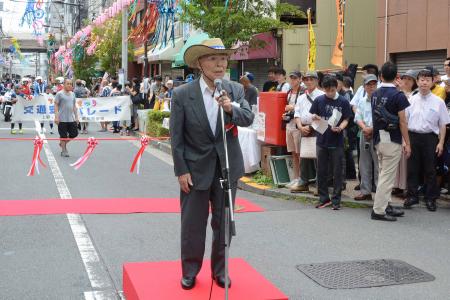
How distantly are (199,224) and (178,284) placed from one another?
1.74 ft

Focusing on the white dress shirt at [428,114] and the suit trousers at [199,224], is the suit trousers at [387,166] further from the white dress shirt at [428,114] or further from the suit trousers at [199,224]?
the suit trousers at [199,224]

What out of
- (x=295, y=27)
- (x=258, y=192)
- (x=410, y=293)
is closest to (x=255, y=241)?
(x=410, y=293)

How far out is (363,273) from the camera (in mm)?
5719

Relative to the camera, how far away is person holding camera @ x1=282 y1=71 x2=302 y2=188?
996cm

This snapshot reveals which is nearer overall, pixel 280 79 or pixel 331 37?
pixel 280 79

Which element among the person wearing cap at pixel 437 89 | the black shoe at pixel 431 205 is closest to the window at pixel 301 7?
the person wearing cap at pixel 437 89

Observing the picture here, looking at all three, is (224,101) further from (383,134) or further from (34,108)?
(34,108)

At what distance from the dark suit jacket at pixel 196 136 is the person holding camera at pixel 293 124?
5.37 metres

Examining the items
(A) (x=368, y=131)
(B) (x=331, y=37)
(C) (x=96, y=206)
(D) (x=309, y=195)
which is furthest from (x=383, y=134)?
(B) (x=331, y=37)

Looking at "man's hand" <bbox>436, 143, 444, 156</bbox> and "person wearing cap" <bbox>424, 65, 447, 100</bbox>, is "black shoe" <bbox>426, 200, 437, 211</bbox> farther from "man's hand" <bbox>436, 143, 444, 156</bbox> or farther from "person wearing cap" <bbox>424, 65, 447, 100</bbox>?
"person wearing cap" <bbox>424, 65, 447, 100</bbox>

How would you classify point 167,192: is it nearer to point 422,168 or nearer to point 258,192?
point 258,192

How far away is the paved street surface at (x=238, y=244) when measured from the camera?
529 centimetres

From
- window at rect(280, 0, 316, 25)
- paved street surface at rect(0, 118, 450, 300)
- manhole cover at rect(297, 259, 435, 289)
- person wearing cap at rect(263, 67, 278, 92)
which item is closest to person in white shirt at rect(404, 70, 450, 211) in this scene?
paved street surface at rect(0, 118, 450, 300)

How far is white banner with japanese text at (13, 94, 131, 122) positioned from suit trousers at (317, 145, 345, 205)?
13.5 m
